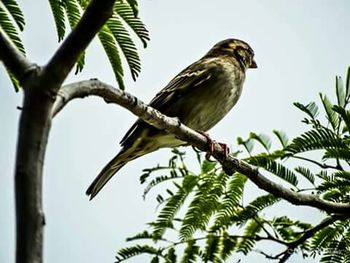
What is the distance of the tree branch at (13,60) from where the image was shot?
78.7 inches

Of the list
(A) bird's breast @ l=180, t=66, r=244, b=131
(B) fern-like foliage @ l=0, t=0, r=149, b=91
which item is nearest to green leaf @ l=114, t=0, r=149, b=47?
(B) fern-like foliage @ l=0, t=0, r=149, b=91

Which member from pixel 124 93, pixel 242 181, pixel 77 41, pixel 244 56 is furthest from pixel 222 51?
pixel 77 41

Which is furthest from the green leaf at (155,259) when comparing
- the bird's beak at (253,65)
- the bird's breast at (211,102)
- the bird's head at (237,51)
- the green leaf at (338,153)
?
the bird's beak at (253,65)

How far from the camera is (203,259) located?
182 inches

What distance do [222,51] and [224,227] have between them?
336cm

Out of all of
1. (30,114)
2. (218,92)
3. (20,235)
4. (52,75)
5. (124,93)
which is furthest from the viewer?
(218,92)

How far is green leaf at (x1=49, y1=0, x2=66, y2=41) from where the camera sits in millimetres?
3703

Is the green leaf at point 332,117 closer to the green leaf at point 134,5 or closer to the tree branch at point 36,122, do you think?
the green leaf at point 134,5

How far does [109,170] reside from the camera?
229 inches

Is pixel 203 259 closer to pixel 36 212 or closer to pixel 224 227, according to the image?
pixel 224 227

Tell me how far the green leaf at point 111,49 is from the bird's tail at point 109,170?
74.8 inches

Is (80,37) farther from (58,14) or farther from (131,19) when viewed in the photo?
(58,14)

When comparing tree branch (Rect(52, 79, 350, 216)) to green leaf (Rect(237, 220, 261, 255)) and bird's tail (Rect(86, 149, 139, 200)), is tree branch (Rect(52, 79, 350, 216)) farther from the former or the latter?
bird's tail (Rect(86, 149, 139, 200))

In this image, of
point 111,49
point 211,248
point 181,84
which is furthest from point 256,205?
point 181,84
